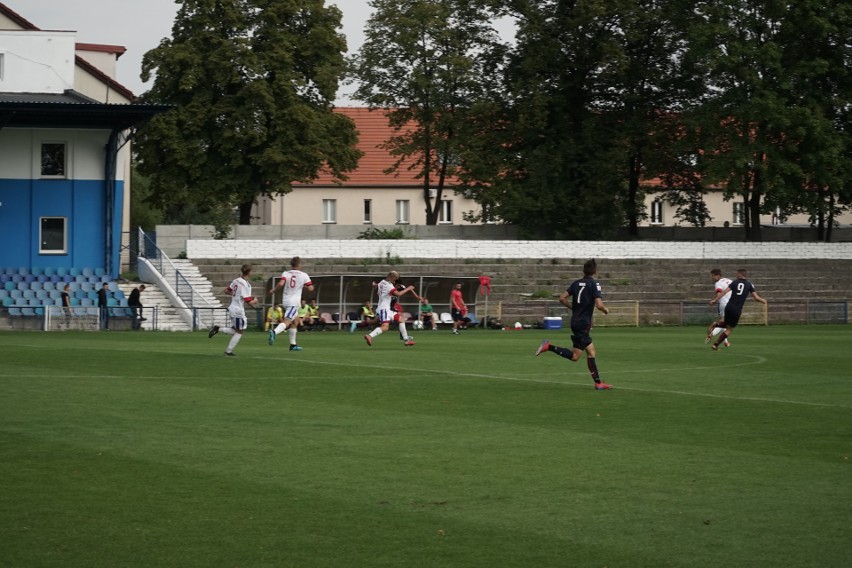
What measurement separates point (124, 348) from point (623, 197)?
132 feet

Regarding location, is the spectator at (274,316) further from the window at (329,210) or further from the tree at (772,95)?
the window at (329,210)

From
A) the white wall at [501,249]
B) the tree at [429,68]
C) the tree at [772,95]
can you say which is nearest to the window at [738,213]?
the tree at [772,95]

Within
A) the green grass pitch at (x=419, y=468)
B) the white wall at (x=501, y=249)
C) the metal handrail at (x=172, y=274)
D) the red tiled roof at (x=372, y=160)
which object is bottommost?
the green grass pitch at (x=419, y=468)

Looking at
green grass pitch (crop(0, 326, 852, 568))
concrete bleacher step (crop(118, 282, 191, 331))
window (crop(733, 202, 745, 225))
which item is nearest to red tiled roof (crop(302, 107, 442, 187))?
window (crop(733, 202, 745, 225))

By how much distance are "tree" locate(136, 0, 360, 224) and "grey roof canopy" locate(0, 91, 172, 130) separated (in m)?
8.06

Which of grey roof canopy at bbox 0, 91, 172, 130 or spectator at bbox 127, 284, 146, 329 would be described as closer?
spectator at bbox 127, 284, 146, 329

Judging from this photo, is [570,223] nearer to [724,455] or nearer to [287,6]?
[287,6]

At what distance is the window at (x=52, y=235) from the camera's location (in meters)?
50.8

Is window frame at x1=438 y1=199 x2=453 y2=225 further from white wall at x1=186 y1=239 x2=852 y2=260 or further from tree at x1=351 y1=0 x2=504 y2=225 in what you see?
white wall at x1=186 y1=239 x2=852 y2=260

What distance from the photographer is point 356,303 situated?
48.5m

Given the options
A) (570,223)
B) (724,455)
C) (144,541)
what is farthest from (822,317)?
(144,541)

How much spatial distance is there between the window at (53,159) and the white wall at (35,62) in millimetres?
3821

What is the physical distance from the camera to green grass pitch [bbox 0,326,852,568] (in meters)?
8.49

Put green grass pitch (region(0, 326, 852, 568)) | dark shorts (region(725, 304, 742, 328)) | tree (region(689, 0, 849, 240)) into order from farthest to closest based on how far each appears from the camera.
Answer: tree (region(689, 0, 849, 240)) < dark shorts (region(725, 304, 742, 328)) < green grass pitch (region(0, 326, 852, 568))
